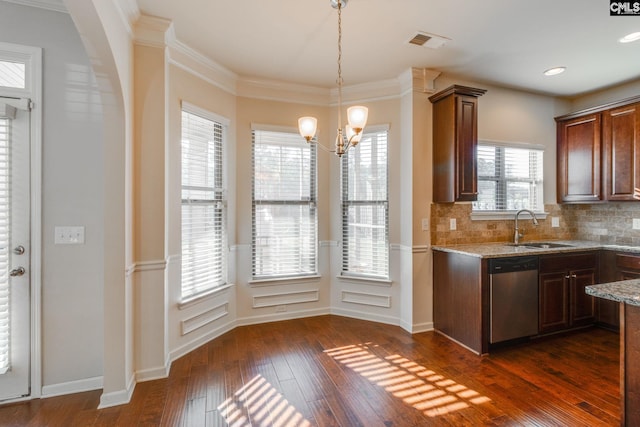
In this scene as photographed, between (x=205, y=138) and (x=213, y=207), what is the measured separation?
72 centimetres

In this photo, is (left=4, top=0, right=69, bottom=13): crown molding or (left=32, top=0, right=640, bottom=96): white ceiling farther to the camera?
(left=32, top=0, right=640, bottom=96): white ceiling

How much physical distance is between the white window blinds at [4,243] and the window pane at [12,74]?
25 centimetres

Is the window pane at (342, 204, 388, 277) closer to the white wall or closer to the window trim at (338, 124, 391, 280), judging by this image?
the window trim at (338, 124, 391, 280)

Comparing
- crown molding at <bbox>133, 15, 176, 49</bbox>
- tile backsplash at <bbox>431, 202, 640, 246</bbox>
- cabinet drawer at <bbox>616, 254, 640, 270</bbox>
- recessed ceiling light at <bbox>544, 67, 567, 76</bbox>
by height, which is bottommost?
cabinet drawer at <bbox>616, 254, 640, 270</bbox>


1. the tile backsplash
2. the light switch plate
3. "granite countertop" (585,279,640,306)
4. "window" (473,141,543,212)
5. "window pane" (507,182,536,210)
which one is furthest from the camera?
"window pane" (507,182,536,210)

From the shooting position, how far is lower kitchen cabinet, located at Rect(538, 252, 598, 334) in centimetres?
311

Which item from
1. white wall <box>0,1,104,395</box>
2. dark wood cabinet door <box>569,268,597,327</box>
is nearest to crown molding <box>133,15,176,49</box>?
white wall <box>0,1,104,395</box>

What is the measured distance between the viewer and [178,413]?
2.03 m

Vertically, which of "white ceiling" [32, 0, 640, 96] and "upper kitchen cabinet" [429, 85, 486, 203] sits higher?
"white ceiling" [32, 0, 640, 96]

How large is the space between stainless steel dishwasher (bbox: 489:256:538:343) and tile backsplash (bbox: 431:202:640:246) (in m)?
0.68

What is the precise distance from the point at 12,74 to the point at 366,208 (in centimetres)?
326

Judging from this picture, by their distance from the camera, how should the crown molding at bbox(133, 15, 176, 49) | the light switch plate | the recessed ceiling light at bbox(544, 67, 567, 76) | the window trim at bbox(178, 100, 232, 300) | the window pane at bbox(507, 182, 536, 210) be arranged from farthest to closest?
the window pane at bbox(507, 182, 536, 210) < the recessed ceiling light at bbox(544, 67, 567, 76) < the window trim at bbox(178, 100, 232, 300) < the crown molding at bbox(133, 15, 176, 49) < the light switch plate

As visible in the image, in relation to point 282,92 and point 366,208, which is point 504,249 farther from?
point 282,92

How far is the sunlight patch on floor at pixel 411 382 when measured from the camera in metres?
2.13
